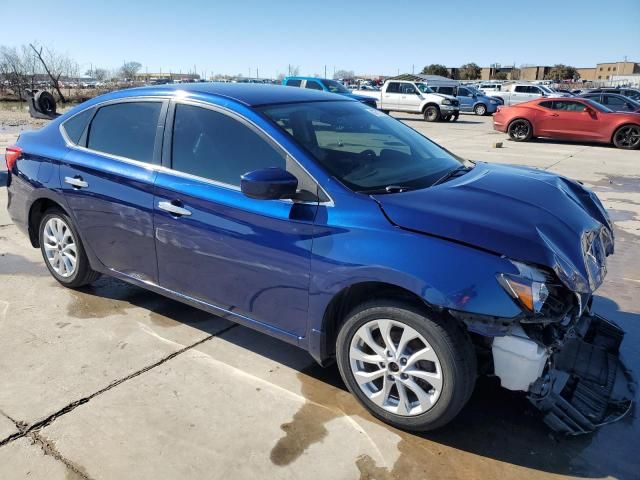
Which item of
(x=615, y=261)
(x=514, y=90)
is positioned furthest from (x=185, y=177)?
(x=514, y=90)

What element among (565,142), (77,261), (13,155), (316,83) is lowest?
(565,142)

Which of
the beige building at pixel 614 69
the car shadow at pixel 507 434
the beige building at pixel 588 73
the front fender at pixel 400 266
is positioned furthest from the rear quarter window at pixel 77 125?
the beige building at pixel 588 73

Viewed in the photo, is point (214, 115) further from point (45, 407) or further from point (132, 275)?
point (45, 407)

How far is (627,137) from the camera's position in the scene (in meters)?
15.3

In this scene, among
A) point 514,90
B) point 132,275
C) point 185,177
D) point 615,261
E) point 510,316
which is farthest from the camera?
point 514,90

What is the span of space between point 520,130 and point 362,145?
49.8 feet

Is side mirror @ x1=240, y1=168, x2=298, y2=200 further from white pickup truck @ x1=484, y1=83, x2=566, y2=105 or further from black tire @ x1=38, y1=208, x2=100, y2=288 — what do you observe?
white pickup truck @ x1=484, y1=83, x2=566, y2=105

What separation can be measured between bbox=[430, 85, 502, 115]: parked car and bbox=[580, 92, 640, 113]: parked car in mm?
11863

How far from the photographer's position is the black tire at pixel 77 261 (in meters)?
4.24

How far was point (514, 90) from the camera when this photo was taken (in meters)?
31.1

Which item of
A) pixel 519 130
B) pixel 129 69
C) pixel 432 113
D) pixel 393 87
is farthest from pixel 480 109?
pixel 129 69

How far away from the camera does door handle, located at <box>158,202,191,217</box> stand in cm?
331

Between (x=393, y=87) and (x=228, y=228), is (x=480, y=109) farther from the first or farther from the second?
(x=228, y=228)

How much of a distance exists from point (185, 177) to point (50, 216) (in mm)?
1760
